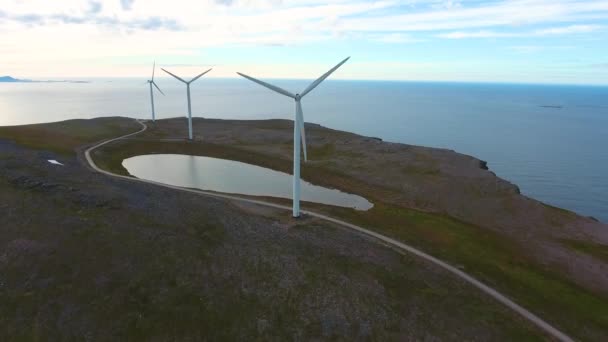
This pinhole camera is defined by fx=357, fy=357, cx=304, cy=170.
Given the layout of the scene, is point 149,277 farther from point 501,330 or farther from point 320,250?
point 501,330

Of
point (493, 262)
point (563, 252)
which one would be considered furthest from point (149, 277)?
point (563, 252)

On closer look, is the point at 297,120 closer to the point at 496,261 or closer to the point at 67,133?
the point at 496,261

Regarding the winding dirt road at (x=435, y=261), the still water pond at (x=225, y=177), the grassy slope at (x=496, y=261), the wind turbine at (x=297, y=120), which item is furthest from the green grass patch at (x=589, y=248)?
the wind turbine at (x=297, y=120)

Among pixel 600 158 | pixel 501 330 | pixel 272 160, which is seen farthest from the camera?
pixel 600 158

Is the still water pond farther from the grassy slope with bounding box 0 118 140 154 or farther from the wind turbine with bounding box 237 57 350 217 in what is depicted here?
the grassy slope with bounding box 0 118 140 154

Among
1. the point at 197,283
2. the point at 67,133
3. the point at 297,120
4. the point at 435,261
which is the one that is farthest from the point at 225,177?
the point at 67,133

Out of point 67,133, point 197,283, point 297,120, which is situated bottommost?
point 197,283

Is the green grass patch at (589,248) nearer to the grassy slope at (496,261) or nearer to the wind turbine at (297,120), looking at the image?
the grassy slope at (496,261)
